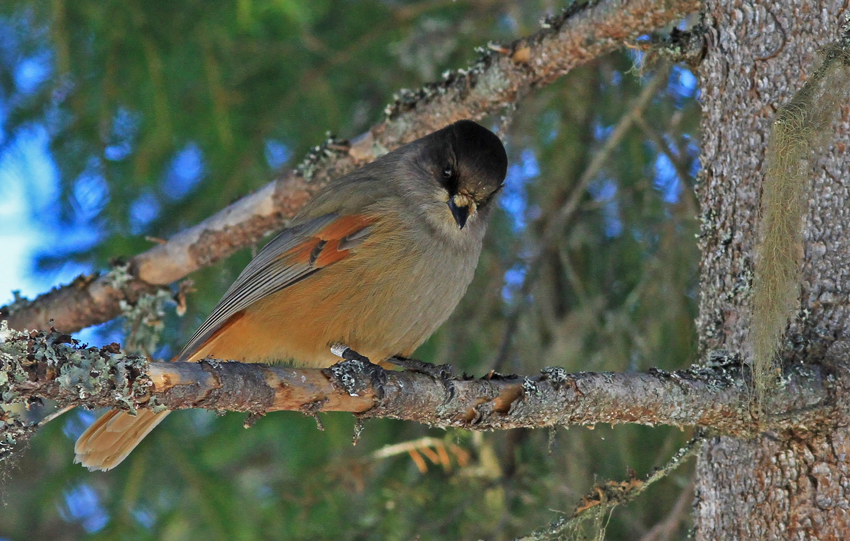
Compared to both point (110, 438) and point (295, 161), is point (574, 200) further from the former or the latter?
point (110, 438)

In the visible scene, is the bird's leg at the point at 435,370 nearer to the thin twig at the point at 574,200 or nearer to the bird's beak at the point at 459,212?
the thin twig at the point at 574,200

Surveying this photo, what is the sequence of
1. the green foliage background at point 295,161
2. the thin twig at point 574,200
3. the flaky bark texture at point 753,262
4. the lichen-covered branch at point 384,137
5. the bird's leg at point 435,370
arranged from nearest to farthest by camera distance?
the flaky bark texture at point 753,262 → the bird's leg at point 435,370 → the lichen-covered branch at point 384,137 → the thin twig at point 574,200 → the green foliage background at point 295,161

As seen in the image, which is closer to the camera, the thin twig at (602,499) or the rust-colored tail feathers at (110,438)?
the thin twig at (602,499)

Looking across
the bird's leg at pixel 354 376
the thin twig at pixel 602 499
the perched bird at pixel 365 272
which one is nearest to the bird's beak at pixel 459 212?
the perched bird at pixel 365 272

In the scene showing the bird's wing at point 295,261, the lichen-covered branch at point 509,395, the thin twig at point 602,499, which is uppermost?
the bird's wing at point 295,261

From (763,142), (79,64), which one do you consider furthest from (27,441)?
(79,64)

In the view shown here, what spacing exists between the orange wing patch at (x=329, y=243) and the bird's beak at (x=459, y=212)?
0.32 meters

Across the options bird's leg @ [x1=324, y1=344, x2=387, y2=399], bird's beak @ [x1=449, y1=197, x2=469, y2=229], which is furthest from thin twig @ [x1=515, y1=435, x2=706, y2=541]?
bird's beak @ [x1=449, y1=197, x2=469, y2=229]

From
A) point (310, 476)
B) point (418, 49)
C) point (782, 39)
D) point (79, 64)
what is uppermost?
point (79, 64)

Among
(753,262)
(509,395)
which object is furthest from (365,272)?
(753,262)

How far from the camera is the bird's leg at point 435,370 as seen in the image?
7.91 ft

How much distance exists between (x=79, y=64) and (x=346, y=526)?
2515 millimetres

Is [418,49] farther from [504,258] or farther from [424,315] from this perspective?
[424,315]

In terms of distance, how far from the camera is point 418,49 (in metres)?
4.42
